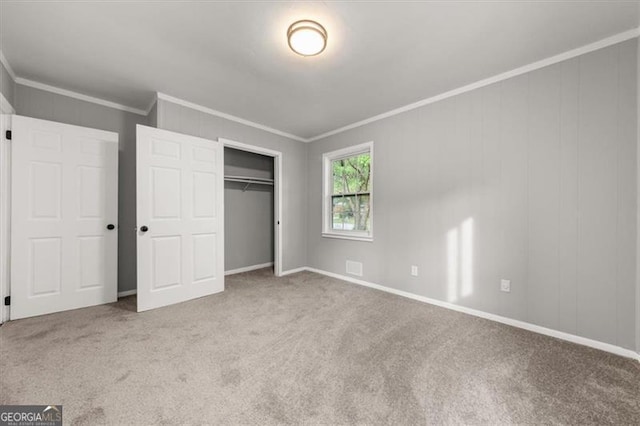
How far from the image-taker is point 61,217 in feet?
8.93

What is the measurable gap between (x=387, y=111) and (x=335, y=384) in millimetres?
3303

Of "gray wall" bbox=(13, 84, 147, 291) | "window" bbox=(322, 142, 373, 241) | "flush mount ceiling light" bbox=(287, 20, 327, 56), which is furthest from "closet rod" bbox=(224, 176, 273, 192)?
"flush mount ceiling light" bbox=(287, 20, 327, 56)

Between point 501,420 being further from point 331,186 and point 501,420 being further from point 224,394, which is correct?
point 331,186

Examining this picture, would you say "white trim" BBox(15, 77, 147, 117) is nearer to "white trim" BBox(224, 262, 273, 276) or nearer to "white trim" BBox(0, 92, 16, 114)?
"white trim" BBox(0, 92, 16, 114)

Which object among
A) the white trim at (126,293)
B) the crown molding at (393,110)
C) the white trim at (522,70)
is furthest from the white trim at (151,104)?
the white trim at (522,70)

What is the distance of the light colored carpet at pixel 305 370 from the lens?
1.37 metres

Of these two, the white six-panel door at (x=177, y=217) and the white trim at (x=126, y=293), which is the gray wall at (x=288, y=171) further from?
the white trim at (x=126, y=293)

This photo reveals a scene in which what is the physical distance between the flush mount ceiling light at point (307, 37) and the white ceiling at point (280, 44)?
49mm

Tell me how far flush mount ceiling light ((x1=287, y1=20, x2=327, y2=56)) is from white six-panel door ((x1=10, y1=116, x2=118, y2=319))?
266cm

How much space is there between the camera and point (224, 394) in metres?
1.50

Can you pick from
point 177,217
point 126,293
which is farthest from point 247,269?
point 177,217

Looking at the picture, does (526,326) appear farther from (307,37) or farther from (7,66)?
(7,66)

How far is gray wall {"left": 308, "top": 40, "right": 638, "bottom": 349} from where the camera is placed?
6.49ft

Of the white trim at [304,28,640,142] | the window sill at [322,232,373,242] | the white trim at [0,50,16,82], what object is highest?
the white trim at [0,50,16,82]
